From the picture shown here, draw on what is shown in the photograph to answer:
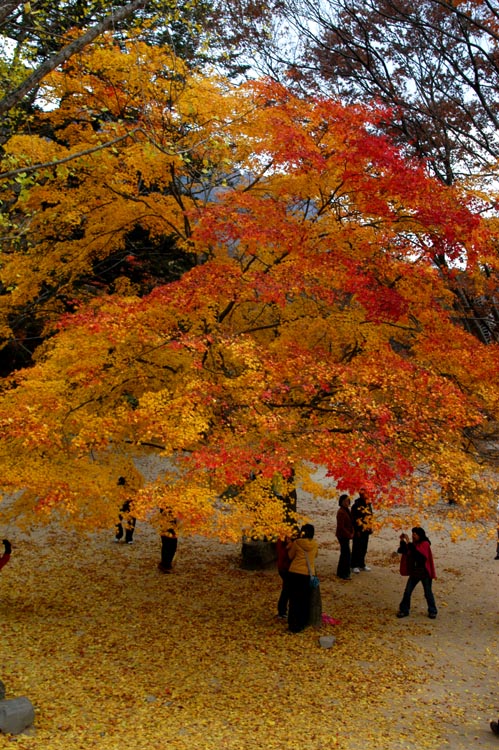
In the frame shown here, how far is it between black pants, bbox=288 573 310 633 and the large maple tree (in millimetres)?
1595

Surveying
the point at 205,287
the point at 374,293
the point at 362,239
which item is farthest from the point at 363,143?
the point at 205,287

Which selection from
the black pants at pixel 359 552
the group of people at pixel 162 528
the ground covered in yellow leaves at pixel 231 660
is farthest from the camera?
the black pants at pixel 359 552

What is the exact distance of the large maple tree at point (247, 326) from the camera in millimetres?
7410

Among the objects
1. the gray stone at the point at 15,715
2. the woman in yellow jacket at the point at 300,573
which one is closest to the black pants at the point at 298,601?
the woman in yellow jacket at the point at 300,573

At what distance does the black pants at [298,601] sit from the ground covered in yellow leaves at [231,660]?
0.19m

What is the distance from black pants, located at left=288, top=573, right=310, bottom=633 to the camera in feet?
29.0

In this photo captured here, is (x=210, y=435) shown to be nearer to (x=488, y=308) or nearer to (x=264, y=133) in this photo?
(x=264, y=133)

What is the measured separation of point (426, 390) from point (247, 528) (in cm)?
321

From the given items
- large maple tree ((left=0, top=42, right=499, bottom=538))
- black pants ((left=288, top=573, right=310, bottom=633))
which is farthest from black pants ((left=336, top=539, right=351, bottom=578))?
large maple tree ((left=0, top=42, right=499, bottom=538))

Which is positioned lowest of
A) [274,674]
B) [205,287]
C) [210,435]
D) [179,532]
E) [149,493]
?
[274,674]

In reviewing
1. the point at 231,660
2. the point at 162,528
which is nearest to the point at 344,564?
the point at 231,660

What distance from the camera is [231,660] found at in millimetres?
8227

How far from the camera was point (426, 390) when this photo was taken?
26.8 feet

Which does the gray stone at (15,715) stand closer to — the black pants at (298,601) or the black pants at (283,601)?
the black pants at (298,601)
